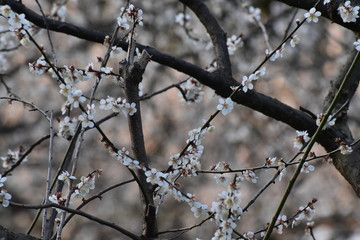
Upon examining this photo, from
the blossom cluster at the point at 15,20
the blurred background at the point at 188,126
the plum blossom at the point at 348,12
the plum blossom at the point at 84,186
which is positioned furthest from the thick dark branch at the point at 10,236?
the blurred background at the point at 188,126

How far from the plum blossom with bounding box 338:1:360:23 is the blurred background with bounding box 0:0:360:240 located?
423 cm

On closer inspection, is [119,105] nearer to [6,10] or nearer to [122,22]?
[122,22]

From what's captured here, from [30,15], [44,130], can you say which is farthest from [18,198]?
[30,15]

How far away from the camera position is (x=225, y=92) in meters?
2.10

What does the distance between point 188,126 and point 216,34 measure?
16.9ft

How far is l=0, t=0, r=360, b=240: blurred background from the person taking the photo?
6344mm

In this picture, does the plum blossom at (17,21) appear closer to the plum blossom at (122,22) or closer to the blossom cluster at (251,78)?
the plum blossom at (122,22)

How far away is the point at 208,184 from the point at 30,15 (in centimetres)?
559

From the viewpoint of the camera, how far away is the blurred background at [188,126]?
634 centimetres

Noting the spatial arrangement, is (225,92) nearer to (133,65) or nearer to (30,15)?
(133,65)

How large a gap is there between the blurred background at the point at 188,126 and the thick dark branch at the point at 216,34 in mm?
3618

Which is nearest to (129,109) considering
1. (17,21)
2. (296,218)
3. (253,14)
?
(17,21)

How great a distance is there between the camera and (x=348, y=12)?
1767 mm

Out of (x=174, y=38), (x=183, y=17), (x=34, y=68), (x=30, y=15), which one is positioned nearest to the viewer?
(x=34, y=68)
